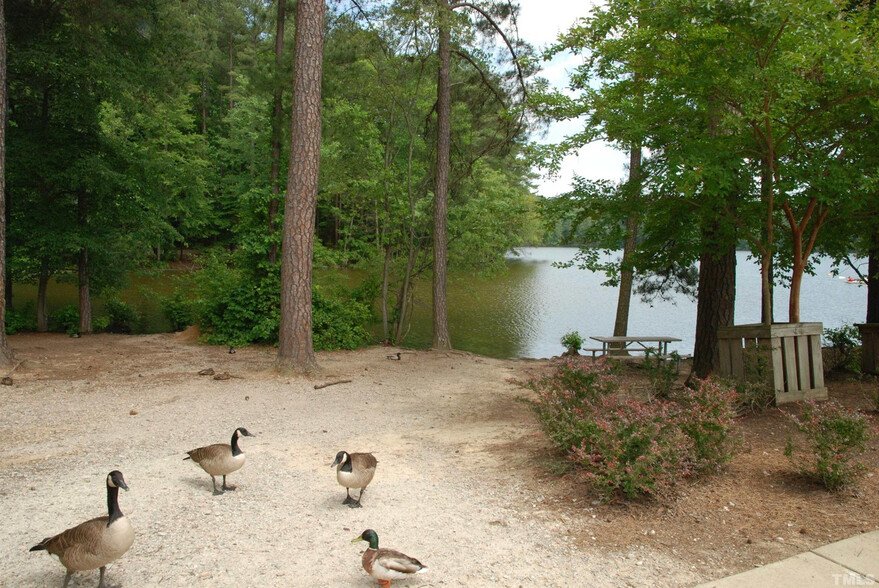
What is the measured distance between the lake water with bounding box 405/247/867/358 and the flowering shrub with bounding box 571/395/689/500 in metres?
12.1

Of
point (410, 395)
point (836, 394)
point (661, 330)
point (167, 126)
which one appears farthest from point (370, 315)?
point (167, 126)

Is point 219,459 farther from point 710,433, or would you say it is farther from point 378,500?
point 710,433

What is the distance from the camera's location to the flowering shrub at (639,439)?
4.37m

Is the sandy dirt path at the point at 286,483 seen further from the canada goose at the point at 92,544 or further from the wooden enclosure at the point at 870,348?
the wooden enclosure at the point at 870,348

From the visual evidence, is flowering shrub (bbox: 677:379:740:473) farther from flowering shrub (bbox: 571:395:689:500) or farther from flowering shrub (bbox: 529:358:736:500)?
flowering shrub (bbox: 571:395:689:500)

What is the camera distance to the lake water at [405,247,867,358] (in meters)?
19.8

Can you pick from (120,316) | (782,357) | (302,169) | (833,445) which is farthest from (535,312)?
(833,445)

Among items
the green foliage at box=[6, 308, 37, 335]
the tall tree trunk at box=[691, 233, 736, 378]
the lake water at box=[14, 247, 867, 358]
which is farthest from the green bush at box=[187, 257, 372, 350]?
the tall tree trunk at box=[691, 233, 736, 378]

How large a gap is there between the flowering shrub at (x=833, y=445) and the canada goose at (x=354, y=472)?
333 cm

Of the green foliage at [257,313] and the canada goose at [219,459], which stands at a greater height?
the green foliage at [257,313]

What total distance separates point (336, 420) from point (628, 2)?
5844 mm

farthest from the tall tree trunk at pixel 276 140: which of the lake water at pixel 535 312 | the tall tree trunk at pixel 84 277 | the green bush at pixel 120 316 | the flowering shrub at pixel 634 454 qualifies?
the flowering shrub at pixel 634 454

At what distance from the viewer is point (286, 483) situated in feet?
16.6

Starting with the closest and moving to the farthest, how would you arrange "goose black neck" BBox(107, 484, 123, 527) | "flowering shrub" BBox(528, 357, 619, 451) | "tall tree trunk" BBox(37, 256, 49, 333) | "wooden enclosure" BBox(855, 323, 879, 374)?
"goose black neck" BBox(107, 484, 123, 527)
"flowering shrub" BBox(528, 357, 619, 451)
"wooden enclosure" BBox(855, 323, 879, 374)
"tall tree trunk" BBox(37, 256, 49, 333)
